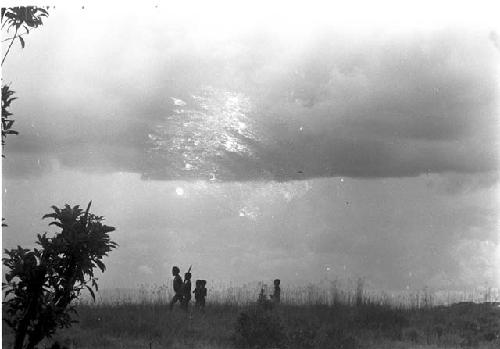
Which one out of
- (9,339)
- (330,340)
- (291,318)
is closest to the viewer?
(9,339)

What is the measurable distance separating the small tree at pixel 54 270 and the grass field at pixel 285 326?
3.16 meters

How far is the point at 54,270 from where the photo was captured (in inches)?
203

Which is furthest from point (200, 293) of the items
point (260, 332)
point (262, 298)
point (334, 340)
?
point (334, 340)

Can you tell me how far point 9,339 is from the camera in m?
8.81

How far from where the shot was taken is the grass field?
9.42 metres

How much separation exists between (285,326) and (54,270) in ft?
19.6

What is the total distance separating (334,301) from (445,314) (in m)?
2.66

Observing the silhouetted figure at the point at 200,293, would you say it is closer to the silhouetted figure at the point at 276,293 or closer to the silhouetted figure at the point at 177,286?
the silhouetted figure at the point at 177,286

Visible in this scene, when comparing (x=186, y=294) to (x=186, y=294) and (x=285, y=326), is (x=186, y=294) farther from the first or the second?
(x=285, y=326)

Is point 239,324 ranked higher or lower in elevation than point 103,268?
lower

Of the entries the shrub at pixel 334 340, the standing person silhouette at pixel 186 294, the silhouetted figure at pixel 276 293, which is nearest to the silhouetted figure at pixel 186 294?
the standing person silhouette at pixel 186 294

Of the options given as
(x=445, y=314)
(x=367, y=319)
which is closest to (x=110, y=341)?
(x=367, y=319)

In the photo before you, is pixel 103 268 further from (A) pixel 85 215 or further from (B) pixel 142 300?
(B) pixel 142 300

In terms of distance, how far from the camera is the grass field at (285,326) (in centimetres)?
942
